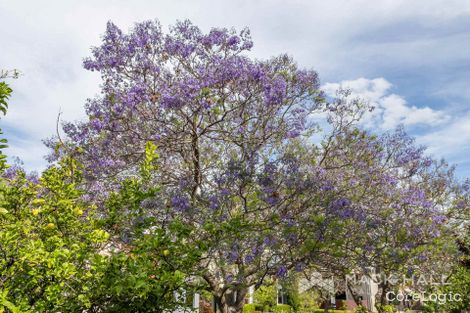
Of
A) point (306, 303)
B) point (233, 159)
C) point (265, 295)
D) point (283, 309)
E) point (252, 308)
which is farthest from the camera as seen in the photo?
point (252, 308)

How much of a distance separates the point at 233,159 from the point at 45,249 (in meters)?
5.60

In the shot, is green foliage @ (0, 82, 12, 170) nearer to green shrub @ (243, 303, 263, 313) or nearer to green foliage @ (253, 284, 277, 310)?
green foliage @ (253, 284, 277, 310)

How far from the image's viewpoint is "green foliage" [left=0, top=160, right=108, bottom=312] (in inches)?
154

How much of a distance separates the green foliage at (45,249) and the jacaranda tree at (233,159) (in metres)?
3.29

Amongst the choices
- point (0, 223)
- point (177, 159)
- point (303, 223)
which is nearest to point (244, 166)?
point (303, 223)

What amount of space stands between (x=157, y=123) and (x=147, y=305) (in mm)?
5238

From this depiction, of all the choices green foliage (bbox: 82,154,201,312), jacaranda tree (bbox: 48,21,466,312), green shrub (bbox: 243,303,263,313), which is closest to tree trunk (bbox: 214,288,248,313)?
jacaranda tree (bbox: 48,21,466,312)

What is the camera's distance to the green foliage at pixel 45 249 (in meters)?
3.92

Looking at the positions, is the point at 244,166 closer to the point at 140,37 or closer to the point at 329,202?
the point at 329,202

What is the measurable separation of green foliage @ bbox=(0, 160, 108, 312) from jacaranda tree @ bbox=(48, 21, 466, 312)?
3291 mm

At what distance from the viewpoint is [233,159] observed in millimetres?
9445

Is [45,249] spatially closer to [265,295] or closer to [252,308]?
[265,295]

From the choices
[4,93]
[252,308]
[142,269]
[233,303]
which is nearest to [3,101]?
[4,93]

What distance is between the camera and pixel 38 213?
488 centimetres
